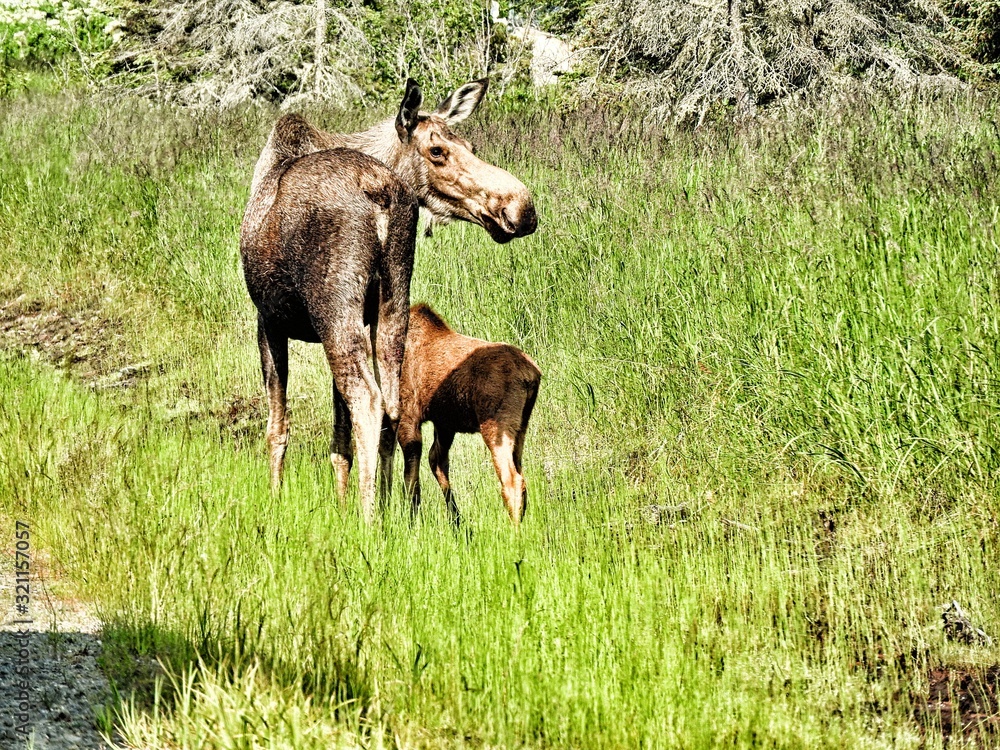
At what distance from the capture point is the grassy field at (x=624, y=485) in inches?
156

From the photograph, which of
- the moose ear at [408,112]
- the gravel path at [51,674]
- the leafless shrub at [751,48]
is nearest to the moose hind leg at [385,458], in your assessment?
the moose ear at [408,112]

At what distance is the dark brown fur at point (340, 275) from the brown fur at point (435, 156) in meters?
0.23

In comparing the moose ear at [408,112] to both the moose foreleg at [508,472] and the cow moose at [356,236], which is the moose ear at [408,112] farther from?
the moose foreleg at [508,472]

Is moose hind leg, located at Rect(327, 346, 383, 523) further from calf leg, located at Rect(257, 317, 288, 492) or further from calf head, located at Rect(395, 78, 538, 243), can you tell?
calf head, located at Rect(395, 78, 538, 243)

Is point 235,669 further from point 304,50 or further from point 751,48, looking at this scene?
point 304,50

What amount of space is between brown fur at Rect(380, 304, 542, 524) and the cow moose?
2.02 feet

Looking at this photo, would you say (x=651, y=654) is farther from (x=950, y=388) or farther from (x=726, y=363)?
(x=726, y=363)

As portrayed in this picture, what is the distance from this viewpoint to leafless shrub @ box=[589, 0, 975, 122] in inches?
524

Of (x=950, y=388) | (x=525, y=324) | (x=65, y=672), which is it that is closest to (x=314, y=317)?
(x=65, y=672)

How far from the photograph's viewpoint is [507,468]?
6.46 metres

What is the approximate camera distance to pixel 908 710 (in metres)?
4.11

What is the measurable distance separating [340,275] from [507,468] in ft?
4.83

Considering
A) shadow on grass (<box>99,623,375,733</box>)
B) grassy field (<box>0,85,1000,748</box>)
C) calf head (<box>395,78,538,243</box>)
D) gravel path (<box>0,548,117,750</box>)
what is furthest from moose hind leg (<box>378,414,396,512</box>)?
shadow on grass (<box>99,623,375,733</box>)

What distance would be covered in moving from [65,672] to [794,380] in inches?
149
